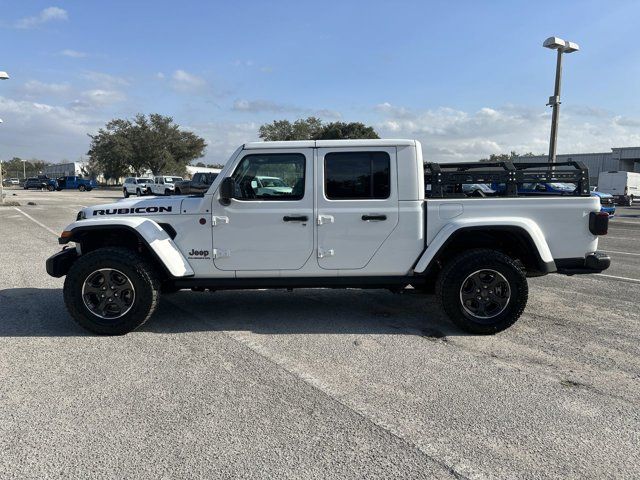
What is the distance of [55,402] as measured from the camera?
3453mm

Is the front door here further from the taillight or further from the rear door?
the taillight

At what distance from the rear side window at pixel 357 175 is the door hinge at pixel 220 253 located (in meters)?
1.17

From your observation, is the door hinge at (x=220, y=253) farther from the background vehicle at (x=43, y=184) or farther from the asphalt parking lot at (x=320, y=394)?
the background vehicle at (x=43, y=184)

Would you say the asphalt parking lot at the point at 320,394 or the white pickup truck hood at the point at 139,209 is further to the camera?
the white pickup truck hood at the point at 139,209

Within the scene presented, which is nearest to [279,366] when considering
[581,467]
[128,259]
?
[128,259]

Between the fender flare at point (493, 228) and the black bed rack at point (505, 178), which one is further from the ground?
the black bed rack at point (505, 178)

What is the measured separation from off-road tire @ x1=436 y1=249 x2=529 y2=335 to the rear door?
0.77 metres

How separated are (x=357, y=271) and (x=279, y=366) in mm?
1385

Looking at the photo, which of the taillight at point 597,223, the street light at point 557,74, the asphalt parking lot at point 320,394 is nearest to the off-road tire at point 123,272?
the asphalt parking lot at point 320,394

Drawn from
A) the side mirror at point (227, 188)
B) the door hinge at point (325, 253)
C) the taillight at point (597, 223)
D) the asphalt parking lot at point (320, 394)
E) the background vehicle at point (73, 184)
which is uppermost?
the background vehicle at point (73, 184)

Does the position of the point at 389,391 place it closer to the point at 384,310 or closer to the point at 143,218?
the point at 384,310

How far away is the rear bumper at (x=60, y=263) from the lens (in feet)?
16.7

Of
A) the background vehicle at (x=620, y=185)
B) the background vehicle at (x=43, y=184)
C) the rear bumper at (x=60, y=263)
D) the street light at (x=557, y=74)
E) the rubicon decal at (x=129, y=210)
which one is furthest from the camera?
the background vehicle at (x=43, y=184)

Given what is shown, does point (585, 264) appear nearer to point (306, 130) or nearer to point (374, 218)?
point (374, 218)
